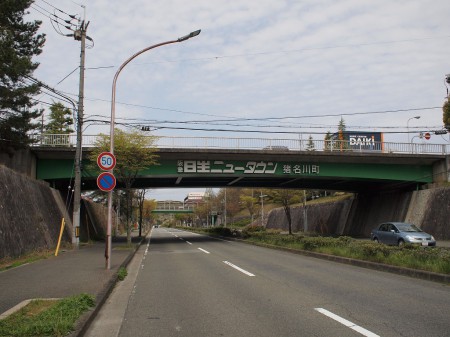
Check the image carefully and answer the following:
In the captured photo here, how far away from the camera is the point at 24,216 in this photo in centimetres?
1855

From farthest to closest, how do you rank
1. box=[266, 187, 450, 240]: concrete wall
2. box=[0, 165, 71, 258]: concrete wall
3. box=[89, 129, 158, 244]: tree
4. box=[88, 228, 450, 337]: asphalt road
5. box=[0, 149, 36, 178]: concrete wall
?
box=[266, 187, 450, 240]: concrete wall, box=[0, 149, 36, 178]: concrete wall, box=[89, 129, 158, 244]: tree, box=[0, 165, 71, 258]: concrete wall, box=[88, 228, 450, 337]: asphalt road

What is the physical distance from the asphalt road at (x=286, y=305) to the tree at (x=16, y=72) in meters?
11.2

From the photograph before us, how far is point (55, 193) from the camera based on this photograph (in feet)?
91.2

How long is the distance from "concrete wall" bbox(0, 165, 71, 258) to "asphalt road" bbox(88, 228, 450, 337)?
272 inches

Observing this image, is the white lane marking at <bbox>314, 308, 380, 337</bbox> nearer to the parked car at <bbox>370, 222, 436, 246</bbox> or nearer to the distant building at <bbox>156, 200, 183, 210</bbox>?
the parked car at <bbox>370, 222, 436, 246</bbox>

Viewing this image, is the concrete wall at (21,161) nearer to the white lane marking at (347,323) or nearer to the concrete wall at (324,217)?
the white lane marking at (347,323)

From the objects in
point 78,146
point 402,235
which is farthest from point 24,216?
point 402,235

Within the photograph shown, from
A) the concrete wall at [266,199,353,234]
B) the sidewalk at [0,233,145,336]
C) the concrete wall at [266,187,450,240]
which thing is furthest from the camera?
the concrete wall at [266,199,353,234]

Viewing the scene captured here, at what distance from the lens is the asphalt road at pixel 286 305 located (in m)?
6.01

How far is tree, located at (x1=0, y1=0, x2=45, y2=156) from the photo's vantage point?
16.9m

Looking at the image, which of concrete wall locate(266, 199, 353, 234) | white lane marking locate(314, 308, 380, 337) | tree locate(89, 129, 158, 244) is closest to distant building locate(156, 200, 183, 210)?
concrete wall locate(266, 199, 353, 234)

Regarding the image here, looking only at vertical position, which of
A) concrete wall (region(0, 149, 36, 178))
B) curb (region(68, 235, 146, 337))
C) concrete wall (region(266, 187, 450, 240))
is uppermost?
concrete wall (region(0, 149, 36, 178))

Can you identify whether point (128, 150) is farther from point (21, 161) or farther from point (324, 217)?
point (324, 217)

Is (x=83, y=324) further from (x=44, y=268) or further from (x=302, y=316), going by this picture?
(x=44, y=268)
